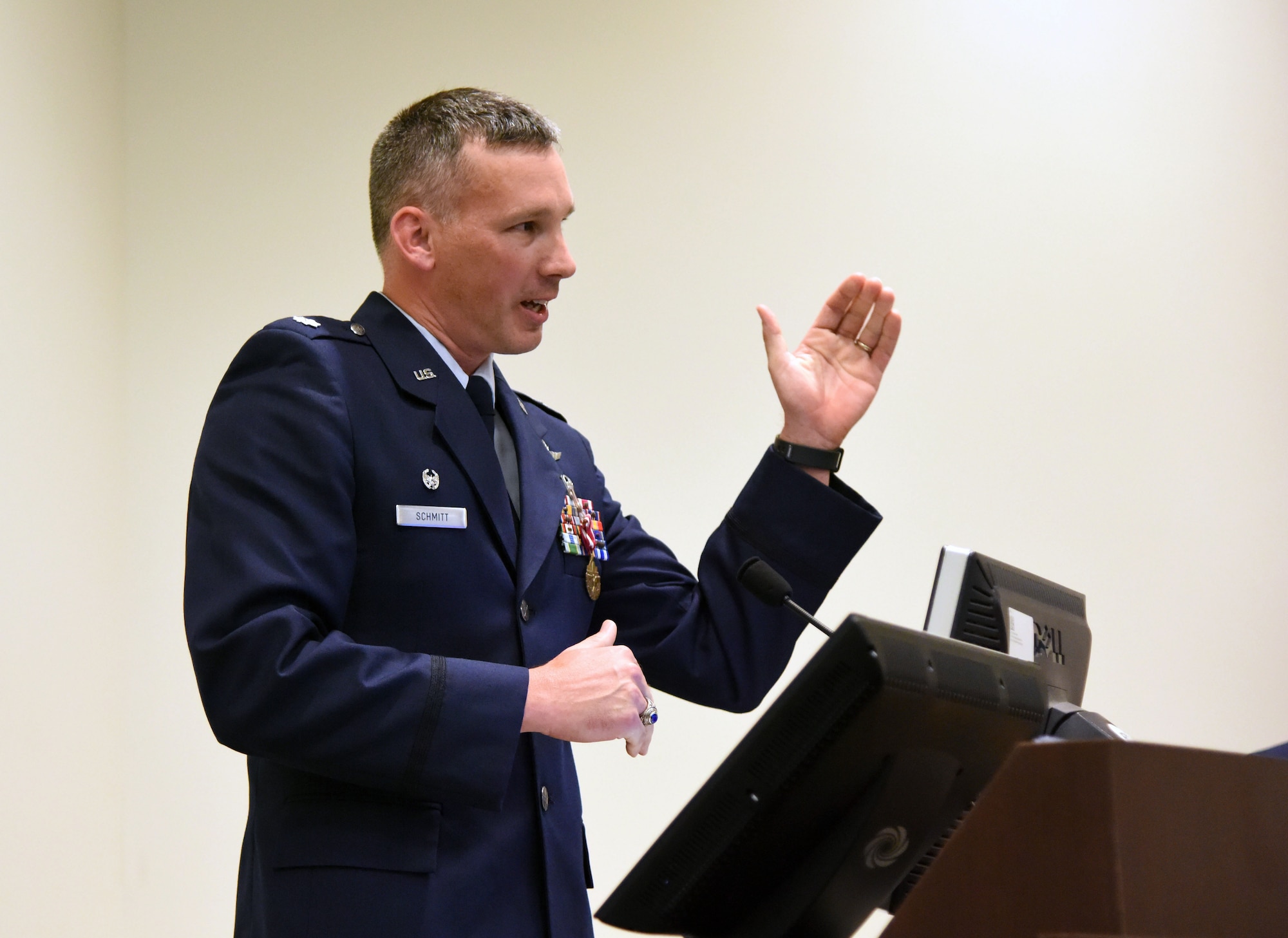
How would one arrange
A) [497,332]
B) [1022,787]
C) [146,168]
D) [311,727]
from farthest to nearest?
1. [146,168]
2. [497,332]
3. [311,727]
4. [1022,787]

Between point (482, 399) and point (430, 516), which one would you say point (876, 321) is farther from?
point (430, 516)

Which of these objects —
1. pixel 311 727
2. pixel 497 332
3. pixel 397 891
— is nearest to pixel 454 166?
pixel 497 332

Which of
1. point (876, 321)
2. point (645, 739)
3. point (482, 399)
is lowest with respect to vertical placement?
point (645, 739)

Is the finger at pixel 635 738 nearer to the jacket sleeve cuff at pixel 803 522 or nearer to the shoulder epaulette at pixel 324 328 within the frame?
the jacket sleeve cuff at pixel 803 522

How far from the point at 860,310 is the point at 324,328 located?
0.65 meters

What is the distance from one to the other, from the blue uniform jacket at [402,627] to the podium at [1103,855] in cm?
59

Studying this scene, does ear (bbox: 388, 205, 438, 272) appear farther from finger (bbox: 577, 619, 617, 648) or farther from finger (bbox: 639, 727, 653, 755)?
finger (bbox: 639, 727, 653, 755)

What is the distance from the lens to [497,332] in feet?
5.09

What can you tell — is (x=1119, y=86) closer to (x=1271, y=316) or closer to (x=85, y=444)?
(x=1271, y=316)

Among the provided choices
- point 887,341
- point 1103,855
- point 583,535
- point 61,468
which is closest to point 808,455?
point 887,341

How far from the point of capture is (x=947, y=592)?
1.27m

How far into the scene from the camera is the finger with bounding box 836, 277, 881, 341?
5.01 ft

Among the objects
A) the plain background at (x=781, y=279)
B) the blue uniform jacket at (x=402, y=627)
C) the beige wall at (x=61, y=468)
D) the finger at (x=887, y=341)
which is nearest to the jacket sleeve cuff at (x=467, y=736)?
the blue uniform jacket at (x=402, y=627)

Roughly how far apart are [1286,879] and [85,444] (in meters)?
2.52
